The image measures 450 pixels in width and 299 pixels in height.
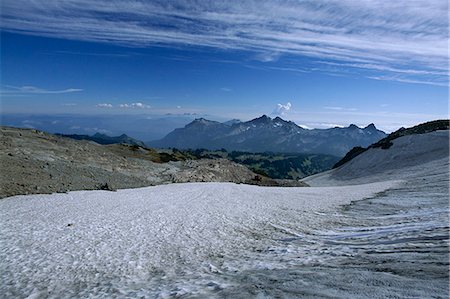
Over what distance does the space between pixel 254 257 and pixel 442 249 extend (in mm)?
8120

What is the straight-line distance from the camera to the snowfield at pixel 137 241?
1413cm

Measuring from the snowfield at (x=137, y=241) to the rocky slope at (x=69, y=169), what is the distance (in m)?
3.06

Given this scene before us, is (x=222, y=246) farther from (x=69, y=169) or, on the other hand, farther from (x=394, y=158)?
(x=394, y=158)

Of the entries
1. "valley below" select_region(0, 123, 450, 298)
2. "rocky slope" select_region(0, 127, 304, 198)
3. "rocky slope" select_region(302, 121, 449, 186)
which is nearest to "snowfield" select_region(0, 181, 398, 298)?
"valley below" select_region(0, 123, 450, 298)

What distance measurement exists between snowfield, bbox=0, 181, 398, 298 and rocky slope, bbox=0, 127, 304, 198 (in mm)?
3055

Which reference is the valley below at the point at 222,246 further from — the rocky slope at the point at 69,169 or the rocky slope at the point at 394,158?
the rocky slope at the point at 394,158

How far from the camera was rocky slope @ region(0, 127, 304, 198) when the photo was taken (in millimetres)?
34375

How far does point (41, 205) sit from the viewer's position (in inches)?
1111

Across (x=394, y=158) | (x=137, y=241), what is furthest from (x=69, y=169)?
(x=394, y=158)

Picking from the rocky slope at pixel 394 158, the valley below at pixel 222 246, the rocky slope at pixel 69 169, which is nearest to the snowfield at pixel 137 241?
the valley below at pixel 222 246

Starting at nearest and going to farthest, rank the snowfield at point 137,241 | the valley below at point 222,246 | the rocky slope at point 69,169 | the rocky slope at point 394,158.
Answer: the valley below at point 222,246
the snowfield at point 137,241
the rocky slope at point 69,169
the rocky slope at point 394,158

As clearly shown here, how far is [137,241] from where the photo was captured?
787 inches

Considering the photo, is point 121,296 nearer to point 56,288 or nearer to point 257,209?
point 56,288

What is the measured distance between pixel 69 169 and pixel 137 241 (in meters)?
24.3
